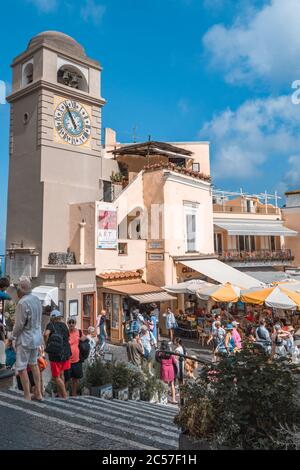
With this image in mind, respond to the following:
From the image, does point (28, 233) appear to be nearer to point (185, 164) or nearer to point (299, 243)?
point (185, 164)

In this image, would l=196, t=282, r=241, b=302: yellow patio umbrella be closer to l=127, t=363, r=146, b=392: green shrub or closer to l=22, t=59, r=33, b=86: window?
l=127, t=363, r=146, b=392: green shrub

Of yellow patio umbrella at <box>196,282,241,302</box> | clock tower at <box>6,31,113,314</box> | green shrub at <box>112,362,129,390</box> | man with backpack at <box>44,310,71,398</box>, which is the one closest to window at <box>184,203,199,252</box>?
clock tower at <box>6,31,113,314</box>

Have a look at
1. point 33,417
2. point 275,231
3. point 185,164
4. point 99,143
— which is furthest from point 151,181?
point 33,417

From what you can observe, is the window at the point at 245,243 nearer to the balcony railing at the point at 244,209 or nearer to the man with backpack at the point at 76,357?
the balcony railing at the point at 244,209

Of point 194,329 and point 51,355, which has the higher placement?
point 51,355

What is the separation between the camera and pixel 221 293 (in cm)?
1638

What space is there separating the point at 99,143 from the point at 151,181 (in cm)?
398

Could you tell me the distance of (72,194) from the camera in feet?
67.0

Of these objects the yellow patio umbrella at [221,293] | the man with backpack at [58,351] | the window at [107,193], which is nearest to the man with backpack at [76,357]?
the man with backpack at [58,351]

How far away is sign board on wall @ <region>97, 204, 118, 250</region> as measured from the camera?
1869cm

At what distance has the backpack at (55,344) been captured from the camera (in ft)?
21.0

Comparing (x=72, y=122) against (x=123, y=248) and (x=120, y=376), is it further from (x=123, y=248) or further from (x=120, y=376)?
(x=120, y=376)

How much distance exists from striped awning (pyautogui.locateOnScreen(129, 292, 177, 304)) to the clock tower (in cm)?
475

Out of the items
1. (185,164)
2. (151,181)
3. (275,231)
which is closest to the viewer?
(151,181)
